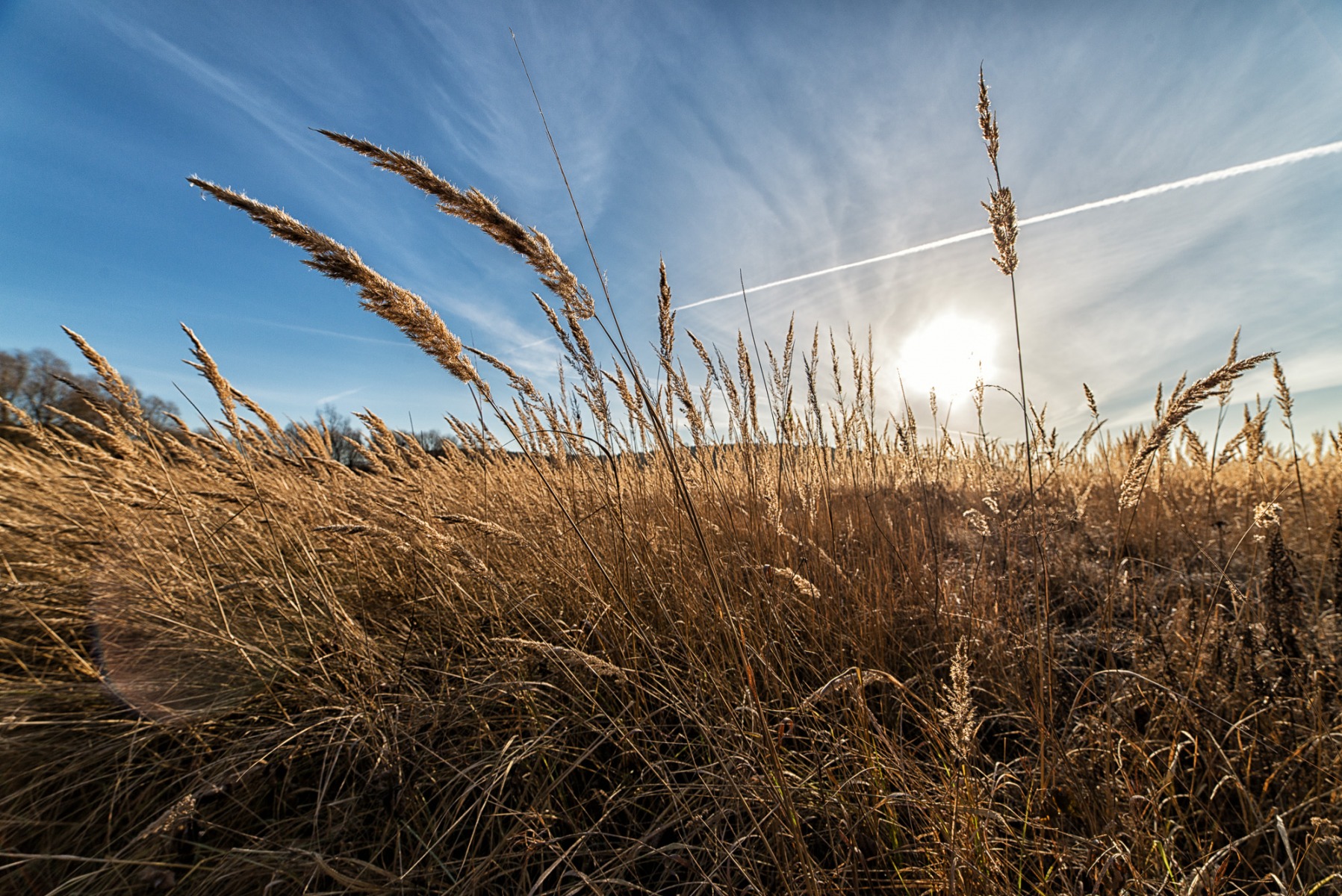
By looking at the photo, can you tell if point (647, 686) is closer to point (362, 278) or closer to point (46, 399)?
point (362, 278)

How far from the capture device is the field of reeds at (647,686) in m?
1.12

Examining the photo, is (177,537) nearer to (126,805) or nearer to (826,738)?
(126,805)

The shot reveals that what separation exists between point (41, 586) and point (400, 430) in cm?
169

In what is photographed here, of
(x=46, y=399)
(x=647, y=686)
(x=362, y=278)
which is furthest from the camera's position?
(x=46, y=399)

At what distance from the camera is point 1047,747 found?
1.50 m

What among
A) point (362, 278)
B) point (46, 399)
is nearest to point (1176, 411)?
point (362, 278)

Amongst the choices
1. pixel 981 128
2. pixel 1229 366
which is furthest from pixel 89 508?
pixel 1229 366

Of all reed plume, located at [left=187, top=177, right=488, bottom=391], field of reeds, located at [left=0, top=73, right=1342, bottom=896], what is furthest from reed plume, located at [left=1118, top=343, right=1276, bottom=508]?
reed plume, located at [left=187, top=177, right=488, bottom=391]

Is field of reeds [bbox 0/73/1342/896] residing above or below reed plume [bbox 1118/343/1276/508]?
below

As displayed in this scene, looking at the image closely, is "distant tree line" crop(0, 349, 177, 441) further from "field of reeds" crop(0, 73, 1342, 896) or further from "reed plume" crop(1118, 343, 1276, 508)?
"reed plume" crop(1118, 343, 1276, 508)

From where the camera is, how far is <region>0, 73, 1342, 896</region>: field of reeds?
1.12m

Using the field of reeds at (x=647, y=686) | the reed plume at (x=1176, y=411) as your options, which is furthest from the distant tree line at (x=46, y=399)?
the reed plume at (x=1176, y=411)

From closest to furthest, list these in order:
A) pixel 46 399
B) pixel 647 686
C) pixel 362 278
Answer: pixel 362 278
pixel 647 686
pixel 46 399

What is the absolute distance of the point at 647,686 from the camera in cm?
163
